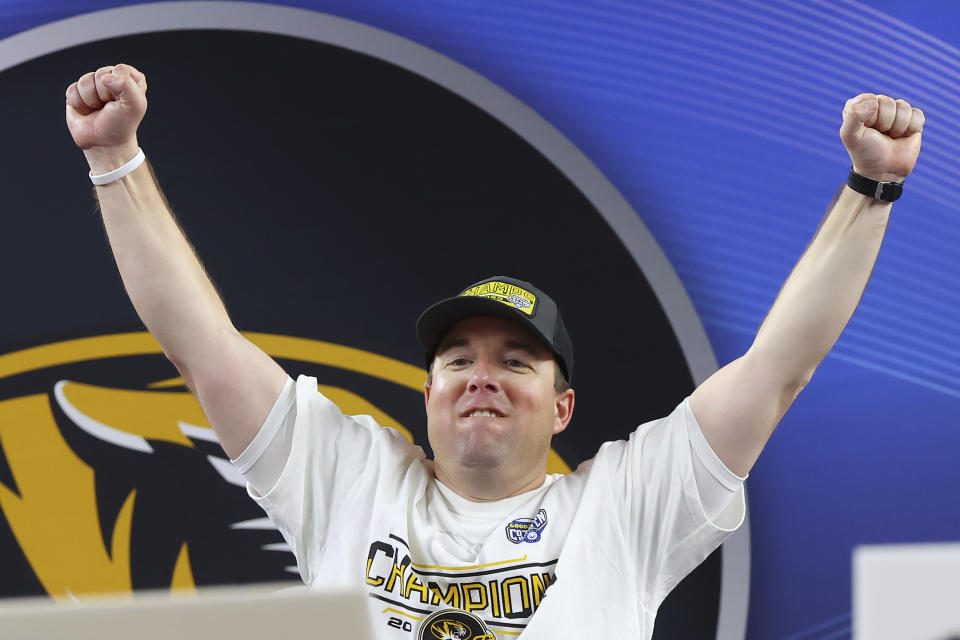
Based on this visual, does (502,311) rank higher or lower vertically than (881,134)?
lower

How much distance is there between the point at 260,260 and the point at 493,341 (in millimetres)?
647

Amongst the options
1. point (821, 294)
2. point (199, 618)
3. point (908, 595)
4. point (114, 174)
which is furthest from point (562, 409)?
point (199, 618)

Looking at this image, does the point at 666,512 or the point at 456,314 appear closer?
the point at 666,512

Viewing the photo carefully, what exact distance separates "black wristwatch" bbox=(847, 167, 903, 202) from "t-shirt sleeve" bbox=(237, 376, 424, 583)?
0.79 metres

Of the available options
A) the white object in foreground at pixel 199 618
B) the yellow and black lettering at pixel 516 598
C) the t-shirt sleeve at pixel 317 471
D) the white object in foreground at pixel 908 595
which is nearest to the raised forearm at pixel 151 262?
the t-shirt sleeve at pixel 317 471

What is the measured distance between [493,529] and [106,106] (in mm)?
822

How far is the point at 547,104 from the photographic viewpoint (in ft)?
6.54

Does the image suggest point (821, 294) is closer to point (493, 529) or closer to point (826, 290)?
point (826, 290)

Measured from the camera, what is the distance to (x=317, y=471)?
1.50 meters

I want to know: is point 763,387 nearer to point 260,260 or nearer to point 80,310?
point 260,260

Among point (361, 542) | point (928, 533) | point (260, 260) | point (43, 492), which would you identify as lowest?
point (361, 542)

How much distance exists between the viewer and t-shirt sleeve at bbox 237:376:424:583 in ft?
4.84

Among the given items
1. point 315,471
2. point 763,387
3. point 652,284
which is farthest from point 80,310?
point 763,387

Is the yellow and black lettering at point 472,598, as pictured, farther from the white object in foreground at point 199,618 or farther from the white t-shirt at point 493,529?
the white object in foreground at point 199,618
